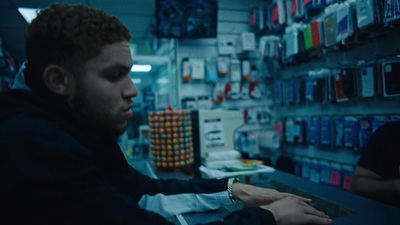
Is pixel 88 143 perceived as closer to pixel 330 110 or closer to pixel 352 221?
pixel 352 221

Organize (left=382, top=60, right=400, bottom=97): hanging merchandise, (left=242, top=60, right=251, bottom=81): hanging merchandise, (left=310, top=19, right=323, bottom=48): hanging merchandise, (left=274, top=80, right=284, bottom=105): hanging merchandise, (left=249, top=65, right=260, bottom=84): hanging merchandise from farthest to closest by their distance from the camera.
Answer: (left=249, top=65, right=260, bottom=84): hanging merchandise < (left=242, top=60, right=251, bottom=81): hanging merchandise < (left=274, top=80, right=284, bottom=105): hanging merchandise < (left=310, top=19, right=323, bottom=48): hanging merchandise < (left=382, top=60, right=400, bottom=97): hanging merchandise

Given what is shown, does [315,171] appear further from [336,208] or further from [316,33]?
[336,208]

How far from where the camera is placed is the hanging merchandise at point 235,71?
3.97 m

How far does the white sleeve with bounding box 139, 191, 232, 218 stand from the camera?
3.77 feet

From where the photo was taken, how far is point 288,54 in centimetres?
335

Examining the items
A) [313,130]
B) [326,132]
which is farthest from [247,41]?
[326,132]

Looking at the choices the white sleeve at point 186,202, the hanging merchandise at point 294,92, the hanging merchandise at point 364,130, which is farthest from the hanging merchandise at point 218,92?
the white sleeve at point 186,202

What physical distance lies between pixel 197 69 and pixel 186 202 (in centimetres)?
283

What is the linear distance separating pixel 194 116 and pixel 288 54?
1.79 meters

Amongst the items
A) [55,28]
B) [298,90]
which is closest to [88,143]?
[55,28]

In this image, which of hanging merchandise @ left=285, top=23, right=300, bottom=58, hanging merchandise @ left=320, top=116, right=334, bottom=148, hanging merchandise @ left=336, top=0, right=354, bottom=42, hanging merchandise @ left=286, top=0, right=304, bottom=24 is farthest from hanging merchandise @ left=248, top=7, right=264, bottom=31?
hanging merchandise @ left=320, top=116, right=334, bottom=148

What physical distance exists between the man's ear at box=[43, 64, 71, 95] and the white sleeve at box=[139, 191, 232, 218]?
671 mm

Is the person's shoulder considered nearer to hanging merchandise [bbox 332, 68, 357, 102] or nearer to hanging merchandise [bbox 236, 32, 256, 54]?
hanging merchandise [bbox 332, 68, 357, 102]

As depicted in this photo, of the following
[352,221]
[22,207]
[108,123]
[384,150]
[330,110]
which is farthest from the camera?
[330,110]
